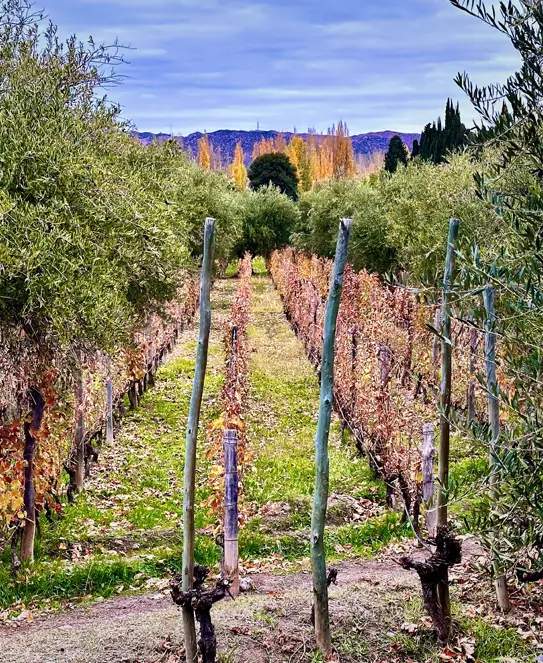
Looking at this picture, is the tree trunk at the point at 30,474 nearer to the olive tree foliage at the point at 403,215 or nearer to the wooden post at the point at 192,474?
the wooden post at the point at 192,474

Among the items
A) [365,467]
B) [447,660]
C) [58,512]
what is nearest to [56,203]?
[58,512]

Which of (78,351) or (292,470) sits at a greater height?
(78,351)

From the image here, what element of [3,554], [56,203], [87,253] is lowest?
[3,554]

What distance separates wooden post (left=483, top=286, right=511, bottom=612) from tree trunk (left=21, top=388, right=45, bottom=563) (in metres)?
4.99

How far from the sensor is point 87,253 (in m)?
6.64

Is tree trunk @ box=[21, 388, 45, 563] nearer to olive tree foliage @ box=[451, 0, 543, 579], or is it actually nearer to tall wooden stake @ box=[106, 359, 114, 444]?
tall wooden stake @ box=[106, 359, 114, 444]

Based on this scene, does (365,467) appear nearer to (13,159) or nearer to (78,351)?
(78,351)

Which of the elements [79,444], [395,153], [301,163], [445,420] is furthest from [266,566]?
[301,163]

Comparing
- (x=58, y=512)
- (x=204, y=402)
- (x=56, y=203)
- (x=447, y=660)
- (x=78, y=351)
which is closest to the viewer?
(x=447, y=660)

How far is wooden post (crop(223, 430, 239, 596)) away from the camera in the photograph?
6.29 m

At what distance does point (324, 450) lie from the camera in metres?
4.62

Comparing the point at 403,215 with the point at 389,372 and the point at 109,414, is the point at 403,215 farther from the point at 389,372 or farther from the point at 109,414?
the point at 109,414

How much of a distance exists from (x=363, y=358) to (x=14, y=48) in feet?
25.6

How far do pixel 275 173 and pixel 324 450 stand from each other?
66.8 meters
